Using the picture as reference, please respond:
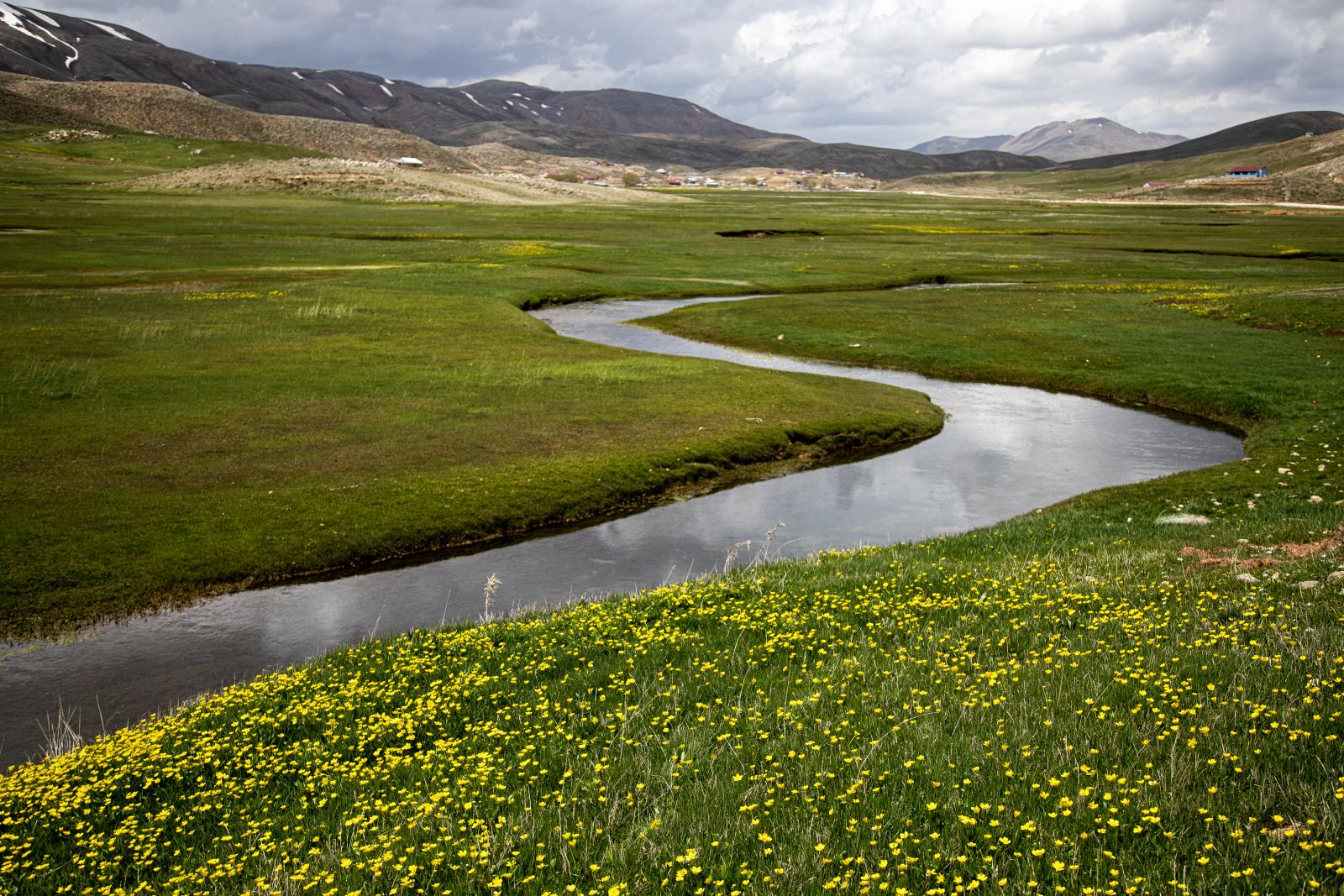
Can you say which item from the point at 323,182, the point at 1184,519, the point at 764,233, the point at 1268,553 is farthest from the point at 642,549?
the point at 323,182

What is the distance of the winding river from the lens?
17.3m

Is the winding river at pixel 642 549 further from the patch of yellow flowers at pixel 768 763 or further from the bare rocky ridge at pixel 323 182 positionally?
the bare rocky ridge at pixel 323 182

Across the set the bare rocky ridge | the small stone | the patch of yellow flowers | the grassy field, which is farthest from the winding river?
the bare rocky ridge

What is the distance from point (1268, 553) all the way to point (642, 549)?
46.0ft

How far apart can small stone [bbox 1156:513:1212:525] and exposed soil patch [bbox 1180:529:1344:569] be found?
4.10 m

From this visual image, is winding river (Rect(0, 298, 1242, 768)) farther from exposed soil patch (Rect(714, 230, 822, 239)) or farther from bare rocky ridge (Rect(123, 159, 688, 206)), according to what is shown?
bare rocky ridge (Rect(123, 159, 688, 206))

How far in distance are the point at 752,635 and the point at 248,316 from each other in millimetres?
47448

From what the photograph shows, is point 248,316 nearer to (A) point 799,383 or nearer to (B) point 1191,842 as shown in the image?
(A) point 799,383

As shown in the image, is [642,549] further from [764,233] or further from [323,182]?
[323,182]

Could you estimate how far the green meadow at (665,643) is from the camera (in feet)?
27.7

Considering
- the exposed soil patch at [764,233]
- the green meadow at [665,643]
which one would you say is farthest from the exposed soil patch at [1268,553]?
the exposed soil patch at [764,233]

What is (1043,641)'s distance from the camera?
13188 mm

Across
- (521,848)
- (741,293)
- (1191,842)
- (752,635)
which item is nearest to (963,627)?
(752,635)

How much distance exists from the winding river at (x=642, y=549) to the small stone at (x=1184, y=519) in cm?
510
